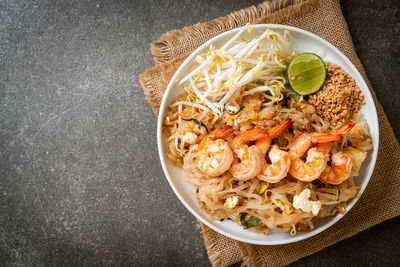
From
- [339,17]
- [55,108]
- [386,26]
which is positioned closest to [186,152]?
[55,108]

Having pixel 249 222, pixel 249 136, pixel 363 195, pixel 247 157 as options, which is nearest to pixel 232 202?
pixel 249 222

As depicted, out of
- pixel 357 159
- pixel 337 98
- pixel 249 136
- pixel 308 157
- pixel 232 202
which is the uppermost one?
pixel 337 98

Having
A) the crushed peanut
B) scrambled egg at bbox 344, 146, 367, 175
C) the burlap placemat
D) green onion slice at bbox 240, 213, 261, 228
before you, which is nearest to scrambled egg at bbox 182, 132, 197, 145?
the burlap placemat

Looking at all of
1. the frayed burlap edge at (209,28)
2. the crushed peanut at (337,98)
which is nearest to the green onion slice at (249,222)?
the crushed peanut at (337,98)

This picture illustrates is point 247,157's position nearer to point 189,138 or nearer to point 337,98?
point 189,138

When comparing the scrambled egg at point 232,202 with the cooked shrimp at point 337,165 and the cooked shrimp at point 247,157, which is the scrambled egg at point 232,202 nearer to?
the cooked shrimp at point 247,157

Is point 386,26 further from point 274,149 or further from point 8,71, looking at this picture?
point 8,71
